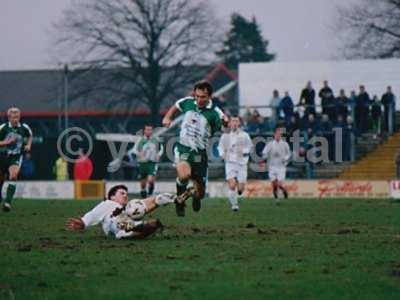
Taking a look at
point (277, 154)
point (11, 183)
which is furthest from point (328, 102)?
point (11, 183)

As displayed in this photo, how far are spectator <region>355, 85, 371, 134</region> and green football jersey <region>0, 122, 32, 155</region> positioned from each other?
17863 mm

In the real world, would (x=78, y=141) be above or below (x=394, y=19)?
below

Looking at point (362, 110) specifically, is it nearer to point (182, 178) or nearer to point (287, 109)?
point (287, 109)

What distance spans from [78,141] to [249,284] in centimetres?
3908

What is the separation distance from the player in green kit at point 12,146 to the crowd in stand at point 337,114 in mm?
17231

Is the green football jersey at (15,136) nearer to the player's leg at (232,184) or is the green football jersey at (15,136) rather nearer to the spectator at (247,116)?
the player's leg at (232,184)

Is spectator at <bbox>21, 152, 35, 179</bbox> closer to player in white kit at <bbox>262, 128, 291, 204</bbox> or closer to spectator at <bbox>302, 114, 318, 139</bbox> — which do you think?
spectator at <bbox>302, 114, 318, 139</bbox>

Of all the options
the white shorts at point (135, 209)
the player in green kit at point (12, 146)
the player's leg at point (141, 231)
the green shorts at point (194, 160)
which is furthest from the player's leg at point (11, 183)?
the white shorts at point (135, 209)

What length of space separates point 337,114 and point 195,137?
23.5 m

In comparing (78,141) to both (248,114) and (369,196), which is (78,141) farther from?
(369,196)

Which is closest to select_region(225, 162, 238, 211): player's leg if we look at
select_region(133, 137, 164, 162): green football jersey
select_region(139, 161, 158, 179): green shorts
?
select_region(133, 137, 164, 162): green football jersey

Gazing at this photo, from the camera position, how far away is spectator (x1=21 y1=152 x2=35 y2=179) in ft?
160

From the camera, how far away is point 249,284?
11.7m

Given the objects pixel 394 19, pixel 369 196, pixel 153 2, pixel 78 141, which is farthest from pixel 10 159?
pixel 153 2
